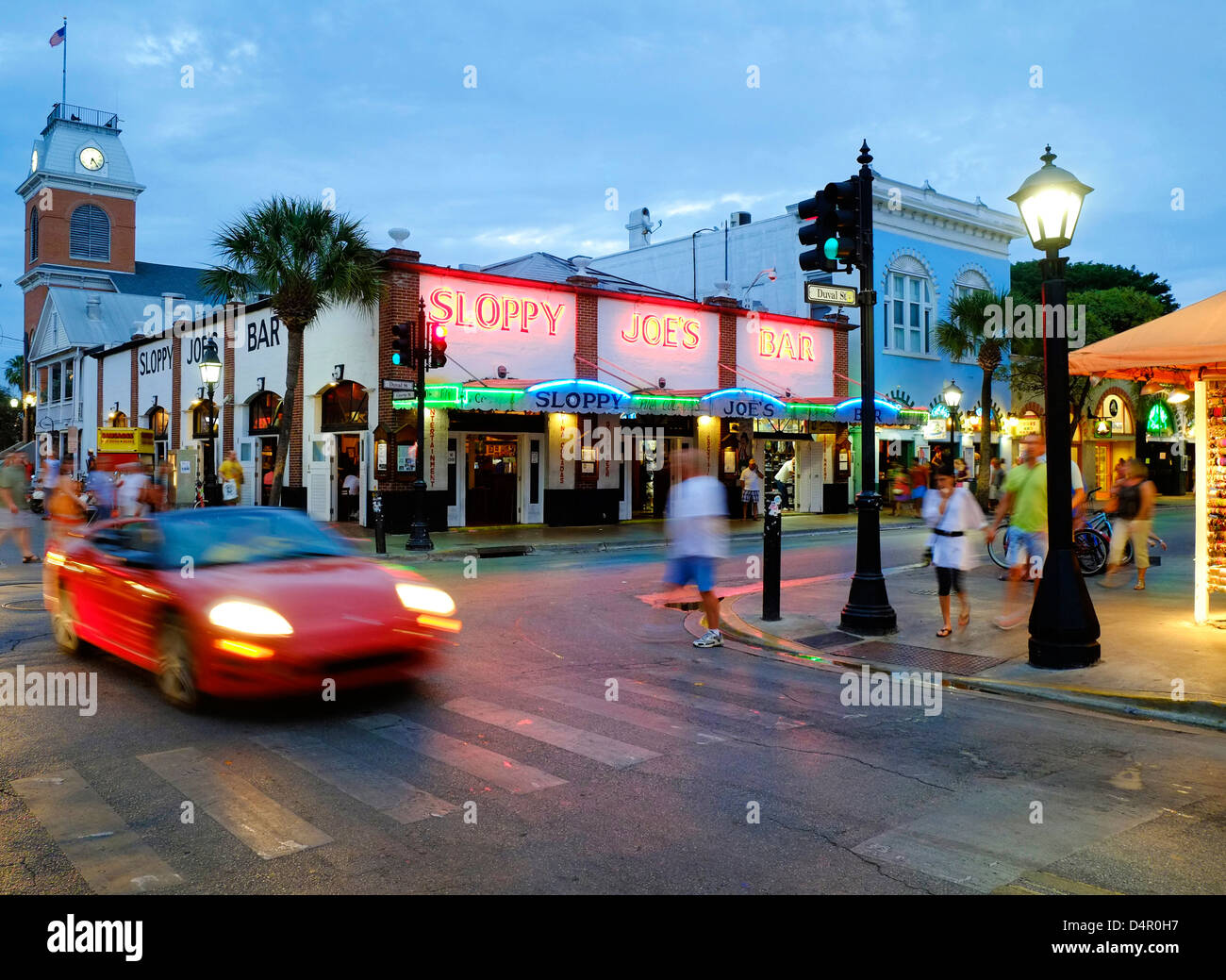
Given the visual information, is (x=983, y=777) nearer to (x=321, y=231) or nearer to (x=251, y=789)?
(x=251, y=789)

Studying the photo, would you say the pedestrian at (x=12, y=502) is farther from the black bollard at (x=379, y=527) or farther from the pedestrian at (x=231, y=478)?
the black bollard at (x=379, y=527)

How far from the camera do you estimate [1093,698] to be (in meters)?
7.32

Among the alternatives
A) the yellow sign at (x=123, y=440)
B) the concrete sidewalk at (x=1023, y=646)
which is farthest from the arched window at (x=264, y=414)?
the concrete sidewalk at (x=1023, y=646)

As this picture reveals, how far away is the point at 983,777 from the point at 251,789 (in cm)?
404

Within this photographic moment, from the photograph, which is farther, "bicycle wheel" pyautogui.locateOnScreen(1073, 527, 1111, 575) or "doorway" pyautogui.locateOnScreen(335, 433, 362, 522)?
"doorway" pyautogui.locateOnScreen(335, 433, 362, 522)

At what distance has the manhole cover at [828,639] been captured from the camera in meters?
9.59

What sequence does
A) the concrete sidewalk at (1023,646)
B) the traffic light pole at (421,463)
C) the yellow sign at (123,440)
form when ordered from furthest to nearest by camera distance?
the yellow sign at (123,440) < the traffic light pole at (421,463) < the concrete sidewalk at (1023,646)

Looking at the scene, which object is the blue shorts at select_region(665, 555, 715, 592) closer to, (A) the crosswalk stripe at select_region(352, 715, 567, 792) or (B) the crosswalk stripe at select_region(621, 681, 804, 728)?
(B) the crosswalk stripe at select_region(621, 681, 804, 728)

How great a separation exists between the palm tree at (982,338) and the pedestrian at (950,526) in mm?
21538

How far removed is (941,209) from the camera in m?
35.9

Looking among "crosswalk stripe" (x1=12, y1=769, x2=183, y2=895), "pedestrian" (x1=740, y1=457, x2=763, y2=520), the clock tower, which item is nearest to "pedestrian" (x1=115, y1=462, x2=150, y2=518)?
"crosswalk stripe" (x1=12, y1=769, x2=183, y2=895)

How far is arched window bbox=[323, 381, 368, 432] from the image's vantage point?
80.6 ft

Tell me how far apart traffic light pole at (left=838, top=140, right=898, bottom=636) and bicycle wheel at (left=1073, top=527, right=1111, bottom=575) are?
6.03 m
